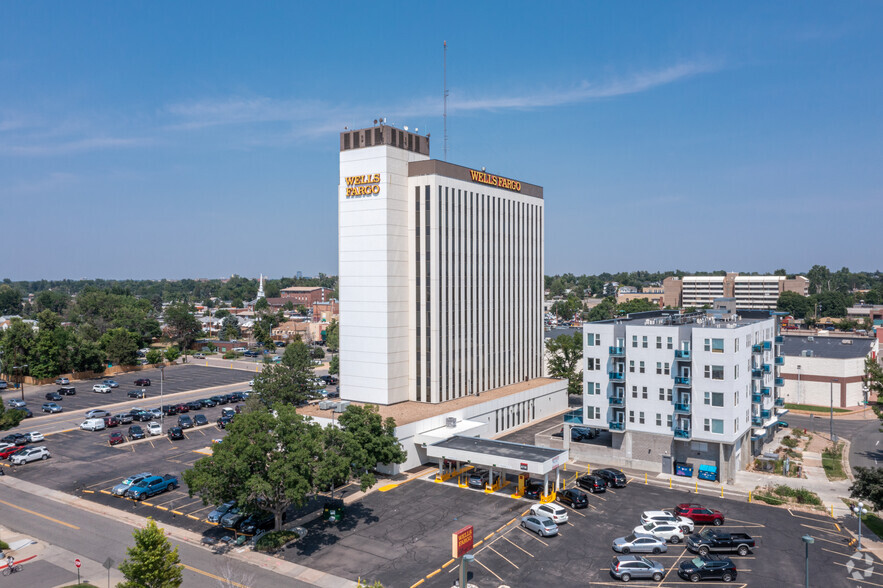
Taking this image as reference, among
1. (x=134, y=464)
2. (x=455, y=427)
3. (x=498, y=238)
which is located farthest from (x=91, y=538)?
(x=498, y=238)

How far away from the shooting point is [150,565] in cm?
3156

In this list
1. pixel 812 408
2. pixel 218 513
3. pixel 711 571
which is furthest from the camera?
pixel 812 408

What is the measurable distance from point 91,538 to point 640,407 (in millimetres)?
52709

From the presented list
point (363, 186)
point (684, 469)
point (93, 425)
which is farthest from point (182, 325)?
point (684, 469)

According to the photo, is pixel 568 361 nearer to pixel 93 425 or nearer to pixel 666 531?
pixel 666 531

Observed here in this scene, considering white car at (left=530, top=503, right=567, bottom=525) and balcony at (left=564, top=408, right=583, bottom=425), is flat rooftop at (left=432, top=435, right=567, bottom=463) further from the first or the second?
balcony at (left=564, top=408, right=583, bottom=425)

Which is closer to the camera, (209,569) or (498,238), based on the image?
(209,569)

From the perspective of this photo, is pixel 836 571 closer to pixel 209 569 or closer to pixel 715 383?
pixel 715 383

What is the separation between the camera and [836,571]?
41438 millimetres

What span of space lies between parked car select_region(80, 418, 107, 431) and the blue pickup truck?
31.4 m

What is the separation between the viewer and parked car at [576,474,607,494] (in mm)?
57453

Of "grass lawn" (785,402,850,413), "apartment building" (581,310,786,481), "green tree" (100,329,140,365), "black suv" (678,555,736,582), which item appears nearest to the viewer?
"black suv" (678,555,736,582)

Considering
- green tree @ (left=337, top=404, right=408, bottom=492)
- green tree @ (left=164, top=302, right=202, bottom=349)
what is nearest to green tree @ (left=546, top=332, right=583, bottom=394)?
green tree @ (left=337, top=404, right=408, bottom=492)

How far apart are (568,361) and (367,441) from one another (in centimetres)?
5410
